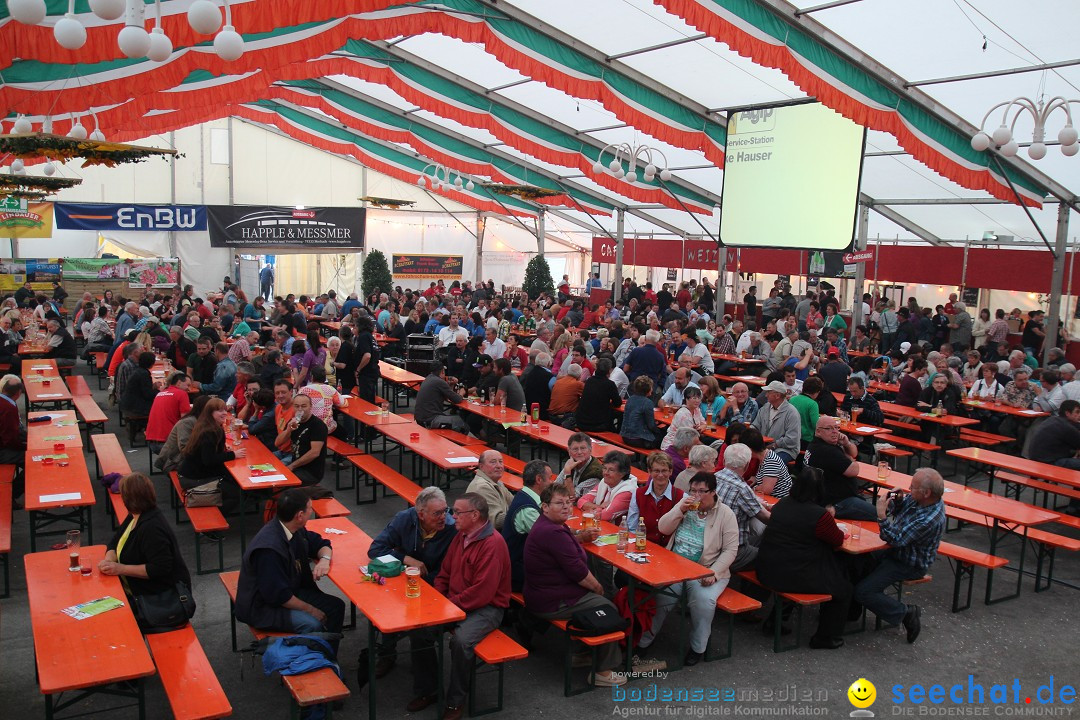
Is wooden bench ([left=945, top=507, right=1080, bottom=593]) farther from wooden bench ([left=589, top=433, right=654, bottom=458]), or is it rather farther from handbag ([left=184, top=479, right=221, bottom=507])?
handbag ([left=184, top=479, right=221, bottom=507])

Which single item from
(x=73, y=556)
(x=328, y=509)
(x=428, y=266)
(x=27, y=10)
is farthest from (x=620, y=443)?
(x=428, y=266)

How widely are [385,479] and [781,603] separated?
10.2 ft

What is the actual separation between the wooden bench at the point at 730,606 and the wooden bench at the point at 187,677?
2488 mm

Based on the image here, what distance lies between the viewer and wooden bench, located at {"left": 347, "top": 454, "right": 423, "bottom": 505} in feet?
20.0

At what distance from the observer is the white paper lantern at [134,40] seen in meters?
4.42

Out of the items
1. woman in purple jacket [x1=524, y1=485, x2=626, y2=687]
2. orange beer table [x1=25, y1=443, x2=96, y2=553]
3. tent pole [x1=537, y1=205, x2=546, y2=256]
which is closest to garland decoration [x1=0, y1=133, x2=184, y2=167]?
orange beer table [x1=25, y1=443, x2=96, y2=553]

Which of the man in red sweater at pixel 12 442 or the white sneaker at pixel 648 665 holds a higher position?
the man in red sweater at pixel 12 442

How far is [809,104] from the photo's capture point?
1102cm

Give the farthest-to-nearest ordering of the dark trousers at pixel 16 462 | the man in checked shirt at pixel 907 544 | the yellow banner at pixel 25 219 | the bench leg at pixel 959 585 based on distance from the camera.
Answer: the yellow banner at pixel 25 219 → the dark trousers at pixel 16 462 → the bench leg at pixel 959 585 → the man in checked shirt at pixel 907 544

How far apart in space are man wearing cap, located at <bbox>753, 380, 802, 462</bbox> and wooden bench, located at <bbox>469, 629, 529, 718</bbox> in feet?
11.0

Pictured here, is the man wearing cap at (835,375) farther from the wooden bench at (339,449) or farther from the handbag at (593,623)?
the handbag at (593,623)

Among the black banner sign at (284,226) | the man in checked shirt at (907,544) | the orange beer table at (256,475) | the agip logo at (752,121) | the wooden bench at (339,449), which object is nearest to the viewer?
the man in checked shirt at (907,544)

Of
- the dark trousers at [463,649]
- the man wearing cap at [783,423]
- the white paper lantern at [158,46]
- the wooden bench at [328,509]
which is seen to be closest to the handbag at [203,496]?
the wooden bench at [328,509]

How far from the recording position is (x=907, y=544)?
477cm
